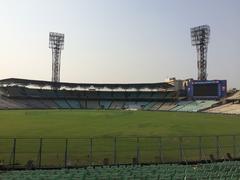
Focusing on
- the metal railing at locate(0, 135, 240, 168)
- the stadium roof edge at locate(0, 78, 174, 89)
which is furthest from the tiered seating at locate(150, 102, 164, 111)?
the metal railing at locate(0, 135, 240, 168)

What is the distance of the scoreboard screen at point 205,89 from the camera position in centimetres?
10581

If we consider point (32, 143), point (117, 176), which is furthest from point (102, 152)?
point (117, 176)

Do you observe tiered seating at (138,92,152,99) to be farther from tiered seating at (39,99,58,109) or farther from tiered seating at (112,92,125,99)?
tiered seating at (39,99,58,109)

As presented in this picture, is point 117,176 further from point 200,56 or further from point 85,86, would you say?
point 85,86

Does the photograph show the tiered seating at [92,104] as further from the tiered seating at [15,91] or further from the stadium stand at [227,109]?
the stadium stand at [227,109]

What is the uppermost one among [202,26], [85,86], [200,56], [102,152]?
[202,26]

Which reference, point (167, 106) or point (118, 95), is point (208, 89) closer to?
point (167, 106)

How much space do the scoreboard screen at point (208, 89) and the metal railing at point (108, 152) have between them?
71910mm

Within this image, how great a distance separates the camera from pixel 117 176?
556 inches

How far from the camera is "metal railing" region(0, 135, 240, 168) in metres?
23.2

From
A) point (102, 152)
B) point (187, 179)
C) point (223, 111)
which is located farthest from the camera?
point (223, 111)

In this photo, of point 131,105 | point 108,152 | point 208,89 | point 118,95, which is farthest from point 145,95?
point 108,152

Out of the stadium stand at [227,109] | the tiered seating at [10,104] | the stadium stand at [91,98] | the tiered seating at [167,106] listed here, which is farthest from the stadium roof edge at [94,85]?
the stadium stand at [227,109]

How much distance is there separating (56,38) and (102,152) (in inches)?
4270
